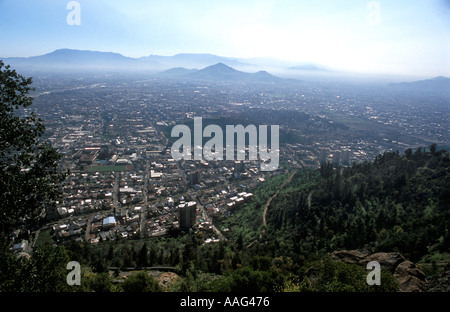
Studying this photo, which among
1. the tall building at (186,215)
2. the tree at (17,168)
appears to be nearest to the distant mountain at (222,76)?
the tall building at (186,215)

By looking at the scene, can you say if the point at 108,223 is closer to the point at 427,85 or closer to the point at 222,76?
the point at 222,76

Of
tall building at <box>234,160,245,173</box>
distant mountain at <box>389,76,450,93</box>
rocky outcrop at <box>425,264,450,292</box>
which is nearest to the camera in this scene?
rocky outcrop at <box>425,264,450,292</box>

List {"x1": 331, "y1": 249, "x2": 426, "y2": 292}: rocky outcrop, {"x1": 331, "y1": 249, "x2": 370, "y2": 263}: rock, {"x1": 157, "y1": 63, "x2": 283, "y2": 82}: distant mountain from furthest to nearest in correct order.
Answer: {"x1": 157, "y1": 63, "x2": 283, "y2": 82}: distant mountain, {"x1": 331, "y1": 249, "x2": 370, "y2": 263}: rock, {"x1": 331, "y1": 249, "x2": 426, "y2": 292}: rocky outcrop

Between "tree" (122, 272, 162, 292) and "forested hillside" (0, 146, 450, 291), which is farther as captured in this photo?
"tree" (122, 272, 162, 292)

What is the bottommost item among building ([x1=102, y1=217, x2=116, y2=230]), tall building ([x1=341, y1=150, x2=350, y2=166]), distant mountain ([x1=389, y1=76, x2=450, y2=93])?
building ([x1=102, y1=217, x2=116, y2=230])

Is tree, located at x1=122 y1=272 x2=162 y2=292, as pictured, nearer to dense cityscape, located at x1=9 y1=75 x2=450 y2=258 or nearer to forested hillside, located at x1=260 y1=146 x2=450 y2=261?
forested hillside, located at x1=260 y1=146 x2=450 y2=261

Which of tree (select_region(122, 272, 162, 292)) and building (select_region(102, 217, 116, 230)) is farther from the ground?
tree (select_region(122, 272, 162, 292))

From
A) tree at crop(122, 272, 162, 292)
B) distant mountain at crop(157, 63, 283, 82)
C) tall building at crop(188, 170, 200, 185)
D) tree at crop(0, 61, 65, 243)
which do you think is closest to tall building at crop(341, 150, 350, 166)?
tall building at crop(188, 170, 200, 185)
